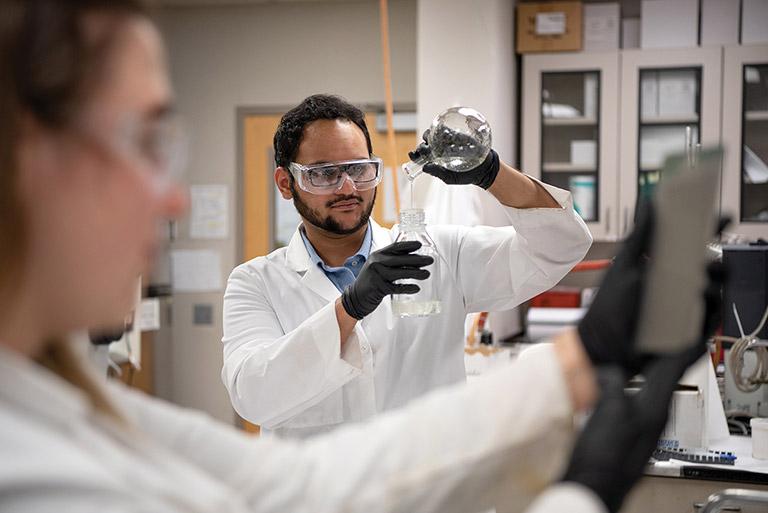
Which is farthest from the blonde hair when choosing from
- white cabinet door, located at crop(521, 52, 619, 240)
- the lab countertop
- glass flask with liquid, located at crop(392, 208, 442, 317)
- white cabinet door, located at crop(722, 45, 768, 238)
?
white cabinet door, located at crop(722, 45, 768, 238)

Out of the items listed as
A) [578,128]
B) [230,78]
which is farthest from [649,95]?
[230,78]

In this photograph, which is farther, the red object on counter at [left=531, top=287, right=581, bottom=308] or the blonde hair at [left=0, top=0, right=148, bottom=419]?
the red object on counter at [left=531, top=287, right=581, bottom=308]

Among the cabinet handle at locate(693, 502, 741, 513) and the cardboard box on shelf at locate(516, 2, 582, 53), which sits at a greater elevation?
the cardboard box on shelf at locate(516, 2, 582, 53)

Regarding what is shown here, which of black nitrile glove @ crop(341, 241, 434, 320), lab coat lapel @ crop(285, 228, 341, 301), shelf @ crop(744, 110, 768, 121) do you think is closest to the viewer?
black nitrile glove @ crop(341, 241, 434, 320)

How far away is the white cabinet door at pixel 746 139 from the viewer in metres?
4.18

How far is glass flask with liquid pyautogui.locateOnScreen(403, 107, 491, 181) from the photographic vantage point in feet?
5.50

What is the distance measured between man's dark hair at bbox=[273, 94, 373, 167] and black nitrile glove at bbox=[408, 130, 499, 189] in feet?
0.83

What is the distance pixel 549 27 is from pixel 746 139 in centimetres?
117

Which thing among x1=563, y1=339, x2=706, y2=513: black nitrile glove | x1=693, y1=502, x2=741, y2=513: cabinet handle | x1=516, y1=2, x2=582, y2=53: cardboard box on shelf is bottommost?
x1=693, y1=502, x2=741, y2=513: cabinet handle

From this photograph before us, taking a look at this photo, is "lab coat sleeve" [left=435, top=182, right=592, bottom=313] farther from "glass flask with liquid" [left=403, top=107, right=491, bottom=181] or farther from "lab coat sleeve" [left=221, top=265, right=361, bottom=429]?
"lab coat sleeve" [left=221, top=265, right=361, bottom=429]

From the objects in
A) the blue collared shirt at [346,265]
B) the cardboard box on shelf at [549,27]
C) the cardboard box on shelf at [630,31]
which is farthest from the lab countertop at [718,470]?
the cardboard box on shelf at [630,31]

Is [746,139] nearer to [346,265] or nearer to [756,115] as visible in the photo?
[756,115]

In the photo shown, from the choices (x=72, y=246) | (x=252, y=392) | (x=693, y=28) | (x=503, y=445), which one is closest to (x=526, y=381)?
(x=503, y=445)

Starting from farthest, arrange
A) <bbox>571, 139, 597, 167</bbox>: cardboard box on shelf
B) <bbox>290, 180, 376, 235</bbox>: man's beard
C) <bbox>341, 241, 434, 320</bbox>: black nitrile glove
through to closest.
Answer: <bbox>571, 139, 597, 167</bbox>: cardboard box on shelf → <bbox>290, 180, 376, 235</bbox>: man's beard → <bbox>341, 241, 434, 320</bbox>: black nitrile glove
